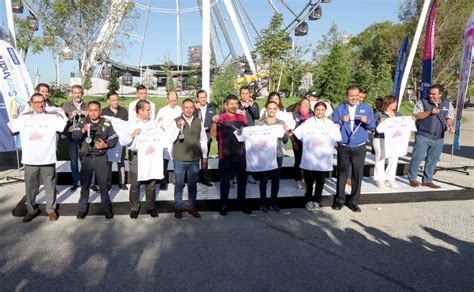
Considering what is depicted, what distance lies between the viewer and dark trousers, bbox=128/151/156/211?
186 inches

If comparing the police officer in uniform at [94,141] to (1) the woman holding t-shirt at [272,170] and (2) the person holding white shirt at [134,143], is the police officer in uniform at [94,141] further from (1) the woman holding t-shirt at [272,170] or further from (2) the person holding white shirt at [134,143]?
(1) the woman holding t-shirt at [272,170]

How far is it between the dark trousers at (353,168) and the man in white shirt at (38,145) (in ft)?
14.1

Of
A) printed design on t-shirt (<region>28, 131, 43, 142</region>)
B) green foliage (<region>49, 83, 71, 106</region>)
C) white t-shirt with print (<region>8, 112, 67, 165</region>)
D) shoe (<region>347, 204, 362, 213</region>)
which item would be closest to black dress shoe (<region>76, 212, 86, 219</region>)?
white t-shirt with print (<region>8, 112, 67, 165</region>)

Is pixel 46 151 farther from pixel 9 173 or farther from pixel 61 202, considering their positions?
pixel 9 173

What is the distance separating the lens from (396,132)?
602 centimetres

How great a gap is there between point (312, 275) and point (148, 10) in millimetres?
45310

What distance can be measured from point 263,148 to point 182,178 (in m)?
1.32

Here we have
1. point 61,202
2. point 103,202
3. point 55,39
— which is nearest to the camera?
point 103,202

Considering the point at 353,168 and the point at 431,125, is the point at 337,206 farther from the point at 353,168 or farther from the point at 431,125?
the point at 431,125

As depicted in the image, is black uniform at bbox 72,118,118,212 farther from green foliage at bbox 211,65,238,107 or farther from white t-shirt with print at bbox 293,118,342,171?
green foliage at bbox 211,65,238,107

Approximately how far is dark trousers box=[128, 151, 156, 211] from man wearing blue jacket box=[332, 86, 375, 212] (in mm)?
3022

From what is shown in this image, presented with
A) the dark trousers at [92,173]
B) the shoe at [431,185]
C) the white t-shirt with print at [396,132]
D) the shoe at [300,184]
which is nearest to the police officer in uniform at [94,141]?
the dark trousers at [92,173]

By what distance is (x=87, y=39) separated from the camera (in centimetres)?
2573

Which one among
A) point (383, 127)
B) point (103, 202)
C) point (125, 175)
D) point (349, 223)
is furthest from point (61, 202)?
point (383, 127)
